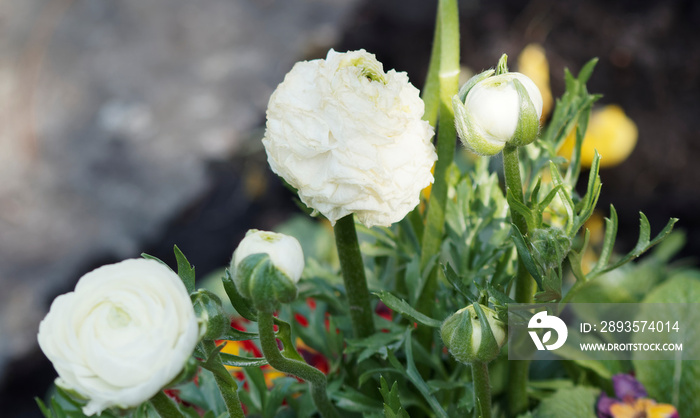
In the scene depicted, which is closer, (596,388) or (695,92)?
(596,388)

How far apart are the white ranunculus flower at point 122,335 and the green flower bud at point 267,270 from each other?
0.11 ft

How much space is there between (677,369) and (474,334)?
0.35 meters

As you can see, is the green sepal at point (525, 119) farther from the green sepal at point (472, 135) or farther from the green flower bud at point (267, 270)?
the green flower bud at point (267, 270)

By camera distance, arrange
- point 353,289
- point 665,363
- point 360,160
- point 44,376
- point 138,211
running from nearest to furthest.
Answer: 1. point 360,160
2. point 353,289
3. point 665,363
4. point 44,376
5. point 138,211

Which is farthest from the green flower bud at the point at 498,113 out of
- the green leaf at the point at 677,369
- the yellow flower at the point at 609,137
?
the yellow flower at the point at 609,137

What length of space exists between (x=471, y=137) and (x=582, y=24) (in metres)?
1.11

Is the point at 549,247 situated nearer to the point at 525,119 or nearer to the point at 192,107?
the point at 525,119

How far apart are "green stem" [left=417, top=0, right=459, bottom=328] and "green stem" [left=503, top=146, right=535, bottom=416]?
0.23ft

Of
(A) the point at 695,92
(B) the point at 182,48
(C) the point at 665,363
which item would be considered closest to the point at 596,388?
(C) the point at 665,363

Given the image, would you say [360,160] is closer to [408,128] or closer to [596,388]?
[408,128]

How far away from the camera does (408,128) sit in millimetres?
402

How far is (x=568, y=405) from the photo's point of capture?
56 cm

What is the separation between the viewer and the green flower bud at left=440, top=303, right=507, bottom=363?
1.30 ft

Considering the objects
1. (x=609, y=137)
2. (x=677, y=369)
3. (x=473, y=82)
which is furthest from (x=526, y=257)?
(x=609, y=137)
